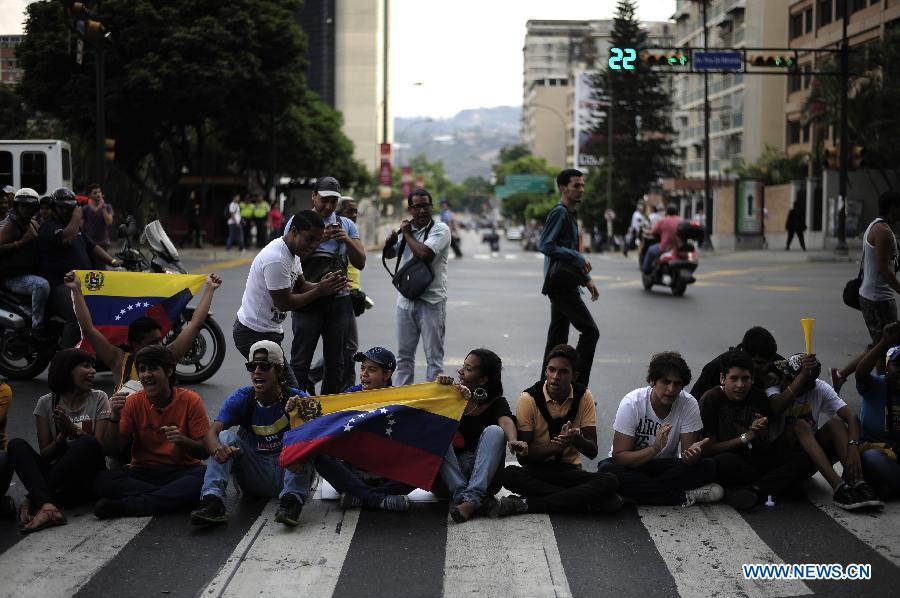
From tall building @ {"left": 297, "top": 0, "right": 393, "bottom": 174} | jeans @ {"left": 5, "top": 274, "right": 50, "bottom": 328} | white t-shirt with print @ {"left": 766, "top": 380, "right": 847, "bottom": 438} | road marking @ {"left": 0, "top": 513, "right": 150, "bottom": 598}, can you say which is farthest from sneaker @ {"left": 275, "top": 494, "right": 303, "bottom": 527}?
tall building @ {"left": 297, "top": 0, "right": 393, "bottom": 174}

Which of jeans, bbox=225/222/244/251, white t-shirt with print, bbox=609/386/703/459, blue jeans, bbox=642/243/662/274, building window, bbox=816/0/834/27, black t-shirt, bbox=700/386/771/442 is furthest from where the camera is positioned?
building window, bbox=816/0/834/27

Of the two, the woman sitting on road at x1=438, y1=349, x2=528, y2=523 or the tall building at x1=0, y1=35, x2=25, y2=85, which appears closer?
the woman sitting on road at x1=438, y1=349, x2=528, y2=523

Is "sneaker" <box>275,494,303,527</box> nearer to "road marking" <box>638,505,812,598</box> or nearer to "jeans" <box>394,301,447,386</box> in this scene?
"road marking" <box>638,505,812,598</box>

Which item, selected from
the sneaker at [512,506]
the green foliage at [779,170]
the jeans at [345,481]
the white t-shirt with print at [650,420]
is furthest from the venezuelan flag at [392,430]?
the green foliage at [779,170]

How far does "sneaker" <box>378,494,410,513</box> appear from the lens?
6859mm

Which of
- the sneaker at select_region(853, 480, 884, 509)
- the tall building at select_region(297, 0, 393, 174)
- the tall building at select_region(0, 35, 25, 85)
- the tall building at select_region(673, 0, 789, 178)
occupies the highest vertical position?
the tall building at select_region(297, 0, 393, 174)

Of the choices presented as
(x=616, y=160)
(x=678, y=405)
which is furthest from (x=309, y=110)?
(x=678, y=405)

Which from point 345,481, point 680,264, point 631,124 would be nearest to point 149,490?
point 345,481

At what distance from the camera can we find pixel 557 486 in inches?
273

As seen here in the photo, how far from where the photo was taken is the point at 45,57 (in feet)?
126

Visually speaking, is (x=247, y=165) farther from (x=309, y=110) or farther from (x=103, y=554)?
(x=103, y=554)

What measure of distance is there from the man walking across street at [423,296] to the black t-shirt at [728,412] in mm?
2879

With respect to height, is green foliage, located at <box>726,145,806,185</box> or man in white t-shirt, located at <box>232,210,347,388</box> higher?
green foliage, located at <box>726,145,806,185</box>

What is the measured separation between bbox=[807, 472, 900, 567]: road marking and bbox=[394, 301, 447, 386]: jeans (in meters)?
3.40
